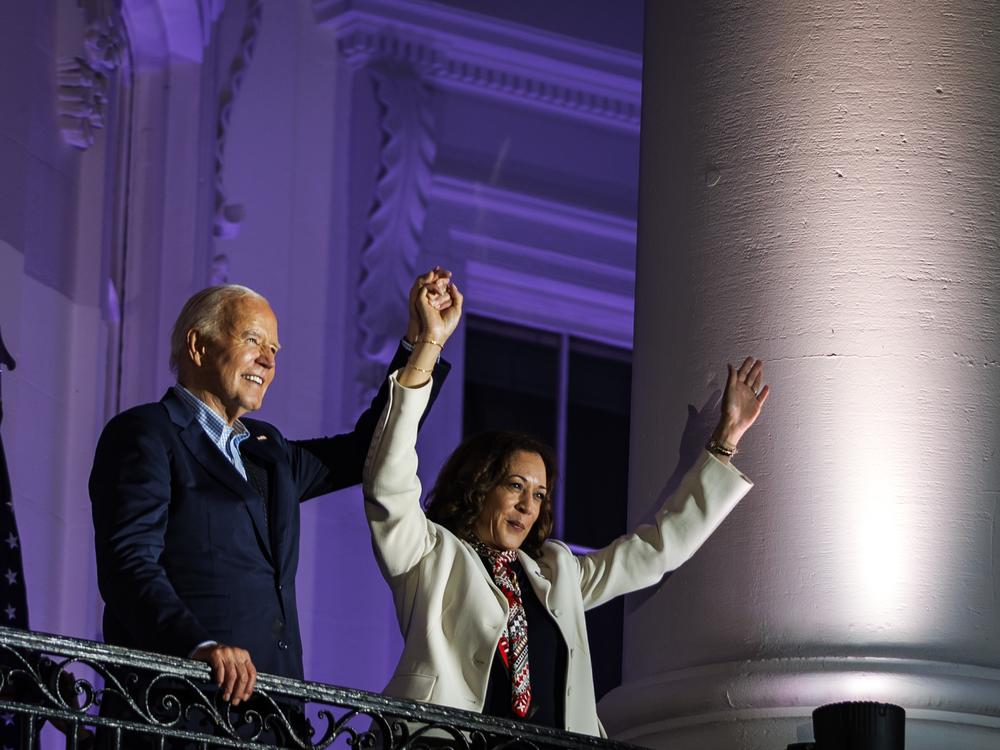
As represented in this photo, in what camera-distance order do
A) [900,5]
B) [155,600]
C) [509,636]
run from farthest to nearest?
1. [900,5]
2. [509,636]
3. [155,600]

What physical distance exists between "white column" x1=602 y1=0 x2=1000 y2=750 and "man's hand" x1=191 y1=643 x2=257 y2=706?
1.18 meters

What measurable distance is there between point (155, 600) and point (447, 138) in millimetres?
7852

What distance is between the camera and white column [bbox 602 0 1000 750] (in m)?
5.24

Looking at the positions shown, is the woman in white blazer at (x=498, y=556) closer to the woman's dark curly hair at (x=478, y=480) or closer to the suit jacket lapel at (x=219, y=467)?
the woman's dark curly hair at (x=478, y=480)

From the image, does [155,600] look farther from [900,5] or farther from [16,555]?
[16,555]

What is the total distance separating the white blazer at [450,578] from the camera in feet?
17.0

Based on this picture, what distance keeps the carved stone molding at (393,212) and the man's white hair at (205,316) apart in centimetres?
618

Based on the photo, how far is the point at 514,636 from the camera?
5.29m

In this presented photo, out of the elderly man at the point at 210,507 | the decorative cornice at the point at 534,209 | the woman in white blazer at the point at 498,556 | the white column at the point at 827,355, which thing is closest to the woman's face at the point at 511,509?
the woman in white blazer at the point at 498,556

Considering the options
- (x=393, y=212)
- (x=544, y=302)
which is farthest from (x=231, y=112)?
(x=544, y=302)

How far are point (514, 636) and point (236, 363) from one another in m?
0.88

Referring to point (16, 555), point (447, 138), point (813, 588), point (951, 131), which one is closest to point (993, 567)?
point (813, 588)

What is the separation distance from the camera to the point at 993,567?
531cm

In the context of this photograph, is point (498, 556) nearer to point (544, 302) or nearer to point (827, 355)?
point (827, 355)
